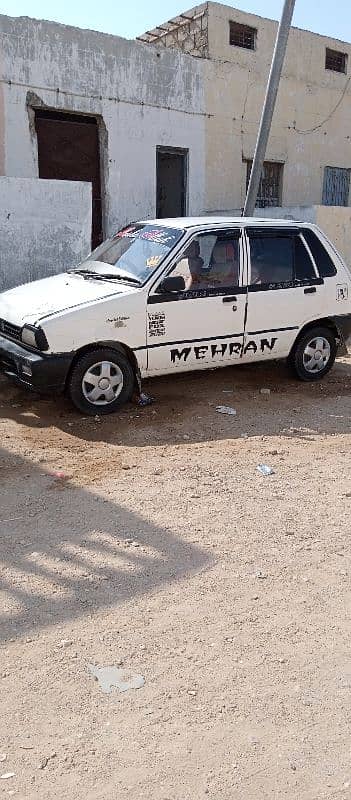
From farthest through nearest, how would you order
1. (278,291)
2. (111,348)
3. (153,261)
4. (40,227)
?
(40,227) < (278,291) < (153,261) < (111,348)

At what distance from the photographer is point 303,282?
6832 millimetres

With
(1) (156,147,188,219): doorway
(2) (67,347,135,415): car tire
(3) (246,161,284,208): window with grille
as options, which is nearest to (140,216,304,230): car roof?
(2) (67,347,135,415): car tire

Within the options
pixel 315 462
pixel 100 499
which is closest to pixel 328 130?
pixel 315 462

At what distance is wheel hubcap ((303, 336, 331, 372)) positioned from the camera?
7129mm

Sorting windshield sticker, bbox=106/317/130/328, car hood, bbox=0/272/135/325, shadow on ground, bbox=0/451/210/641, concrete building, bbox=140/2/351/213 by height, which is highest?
concrete building, bbox=140/2/351/213

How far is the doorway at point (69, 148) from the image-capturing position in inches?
440

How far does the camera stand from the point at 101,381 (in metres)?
5.81

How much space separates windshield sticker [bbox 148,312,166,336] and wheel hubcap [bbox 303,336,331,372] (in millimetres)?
1872

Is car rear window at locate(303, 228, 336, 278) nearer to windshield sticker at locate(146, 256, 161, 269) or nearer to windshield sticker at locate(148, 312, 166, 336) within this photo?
windshield sticker at locate(146, 256, 161, 269)

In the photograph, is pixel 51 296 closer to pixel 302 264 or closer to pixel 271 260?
pixel 271 260

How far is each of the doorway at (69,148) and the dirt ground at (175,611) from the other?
23.7 ft

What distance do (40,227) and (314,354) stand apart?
4.20 meters

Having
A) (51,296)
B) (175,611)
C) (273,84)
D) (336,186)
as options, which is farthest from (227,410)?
(336,186)

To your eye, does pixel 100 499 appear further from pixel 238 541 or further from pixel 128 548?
pixel 238 541
